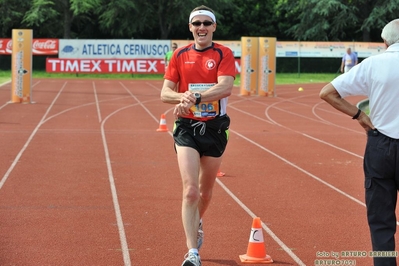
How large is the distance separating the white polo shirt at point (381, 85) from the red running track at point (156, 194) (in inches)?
65.8

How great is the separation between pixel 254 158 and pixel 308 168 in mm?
1356

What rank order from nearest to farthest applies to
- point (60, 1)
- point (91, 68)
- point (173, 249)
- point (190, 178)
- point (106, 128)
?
point (190, 178)
point (173, 249)
point (106, 128)
point (91, 68)
point (60, 1)

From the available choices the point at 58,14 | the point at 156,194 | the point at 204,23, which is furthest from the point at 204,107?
the point at 58,14

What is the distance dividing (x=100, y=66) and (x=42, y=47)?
11.9ft

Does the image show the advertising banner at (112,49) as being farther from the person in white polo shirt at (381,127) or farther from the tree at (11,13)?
the person in white polo shirt at (381,127)

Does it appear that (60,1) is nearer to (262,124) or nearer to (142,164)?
(262,124)

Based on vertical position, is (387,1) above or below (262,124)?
above

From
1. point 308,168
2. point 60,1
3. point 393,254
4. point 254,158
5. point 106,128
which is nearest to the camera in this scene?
point 393,254

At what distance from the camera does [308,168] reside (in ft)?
39.4

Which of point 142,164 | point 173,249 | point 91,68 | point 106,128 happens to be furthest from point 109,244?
point 91,68

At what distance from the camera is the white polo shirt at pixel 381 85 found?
505 cm

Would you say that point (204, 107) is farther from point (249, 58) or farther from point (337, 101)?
point (249, 58)

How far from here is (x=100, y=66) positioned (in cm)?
4184

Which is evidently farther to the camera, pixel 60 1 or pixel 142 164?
pixel 60 1
